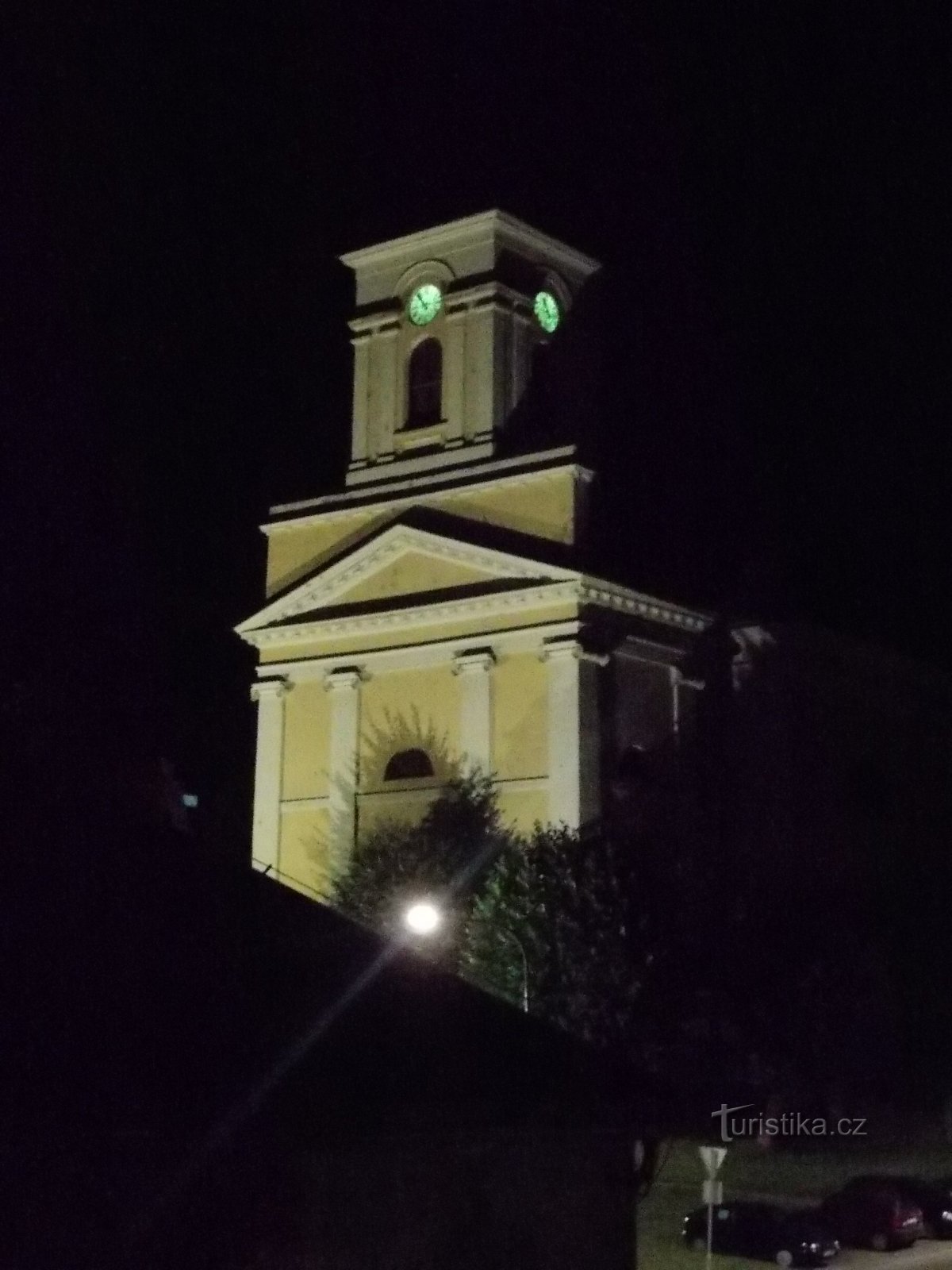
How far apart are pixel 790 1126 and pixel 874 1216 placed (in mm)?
2781

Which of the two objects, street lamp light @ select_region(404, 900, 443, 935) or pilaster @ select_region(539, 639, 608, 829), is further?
pilaster @ select_region(539, 639, 608, 829)

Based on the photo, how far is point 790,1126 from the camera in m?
30.0

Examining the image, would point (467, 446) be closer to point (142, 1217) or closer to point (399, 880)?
point (399, 880)

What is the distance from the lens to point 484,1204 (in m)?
14.9

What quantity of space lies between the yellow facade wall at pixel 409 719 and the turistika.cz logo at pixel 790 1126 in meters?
9.59

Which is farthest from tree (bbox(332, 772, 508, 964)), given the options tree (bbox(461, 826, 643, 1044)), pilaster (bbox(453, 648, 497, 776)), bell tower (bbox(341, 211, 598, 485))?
bell tower (bbox(341, 211, 598, 485))

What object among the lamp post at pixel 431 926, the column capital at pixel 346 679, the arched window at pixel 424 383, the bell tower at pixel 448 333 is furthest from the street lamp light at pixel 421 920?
the arched window at pixel 424 383

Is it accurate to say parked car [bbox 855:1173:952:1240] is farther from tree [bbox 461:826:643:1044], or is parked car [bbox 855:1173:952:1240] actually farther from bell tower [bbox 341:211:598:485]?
bell tower [bbox 341:211:598:485]

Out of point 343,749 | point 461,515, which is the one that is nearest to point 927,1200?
point 343,749

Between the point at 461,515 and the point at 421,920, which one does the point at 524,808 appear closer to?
the point at 461,515

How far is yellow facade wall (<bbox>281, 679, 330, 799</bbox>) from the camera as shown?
3812 centimetres

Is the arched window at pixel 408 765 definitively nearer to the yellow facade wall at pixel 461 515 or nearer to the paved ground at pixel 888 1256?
the yellow facade wall at pixel 461 515

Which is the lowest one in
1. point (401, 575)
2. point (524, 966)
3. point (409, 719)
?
point (524, 966)

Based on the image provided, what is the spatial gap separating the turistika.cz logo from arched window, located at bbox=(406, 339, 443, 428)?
648 inches
